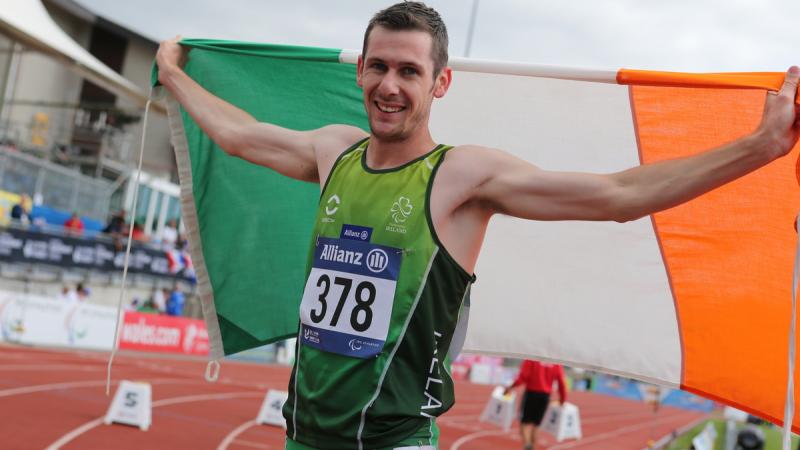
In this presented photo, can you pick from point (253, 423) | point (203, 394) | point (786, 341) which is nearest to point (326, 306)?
point (786, 341)

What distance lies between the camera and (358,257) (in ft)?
8.91

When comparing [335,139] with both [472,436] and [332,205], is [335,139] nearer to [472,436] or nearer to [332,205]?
[332,205]

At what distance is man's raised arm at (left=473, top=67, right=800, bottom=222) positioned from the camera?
2.46 metres

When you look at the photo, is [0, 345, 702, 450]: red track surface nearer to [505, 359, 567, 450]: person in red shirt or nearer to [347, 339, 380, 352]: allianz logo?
[505, 359, 567, 450]: person in red shirt

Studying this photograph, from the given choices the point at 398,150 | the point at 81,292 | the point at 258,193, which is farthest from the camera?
the point at 81,292

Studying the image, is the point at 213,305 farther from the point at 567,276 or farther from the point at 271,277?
the point at 567,276

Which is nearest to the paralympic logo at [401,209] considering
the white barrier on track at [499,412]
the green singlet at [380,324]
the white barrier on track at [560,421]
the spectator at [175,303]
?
the green singlet at [380,324]

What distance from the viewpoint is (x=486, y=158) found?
2.77 m

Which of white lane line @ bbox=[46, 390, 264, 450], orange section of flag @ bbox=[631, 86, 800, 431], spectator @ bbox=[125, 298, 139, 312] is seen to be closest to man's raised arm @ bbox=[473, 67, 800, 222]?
orange section of flag @ bbox=[631, 86, 800, 431]

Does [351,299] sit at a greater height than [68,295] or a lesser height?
greater

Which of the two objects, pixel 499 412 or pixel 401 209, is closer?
pixel 401 209

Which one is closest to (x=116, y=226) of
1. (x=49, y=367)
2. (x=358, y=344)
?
(x=49, y=367)

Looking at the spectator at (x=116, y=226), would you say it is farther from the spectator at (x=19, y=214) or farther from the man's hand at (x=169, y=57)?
the man's hand at (x=169, y=57)

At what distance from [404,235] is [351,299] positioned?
23 centimetres
